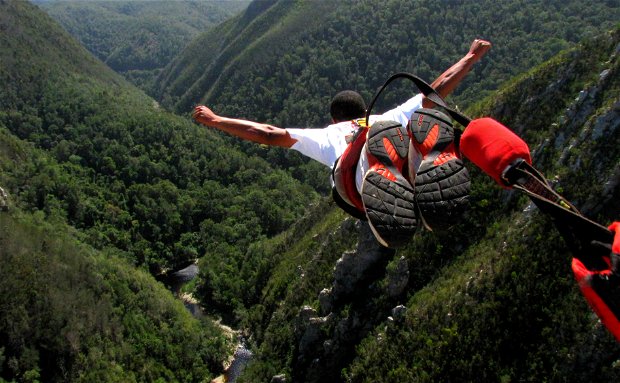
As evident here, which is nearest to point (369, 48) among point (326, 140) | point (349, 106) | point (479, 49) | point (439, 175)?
point (479, 49)

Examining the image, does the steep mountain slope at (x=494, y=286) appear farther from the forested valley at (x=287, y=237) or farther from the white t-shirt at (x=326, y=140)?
the white t-shirt at (x=326, y=140)

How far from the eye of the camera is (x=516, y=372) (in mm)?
33406

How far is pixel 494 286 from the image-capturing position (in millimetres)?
35125

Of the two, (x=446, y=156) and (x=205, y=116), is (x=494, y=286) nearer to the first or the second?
(x=205, y=116)

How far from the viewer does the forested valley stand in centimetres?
3431

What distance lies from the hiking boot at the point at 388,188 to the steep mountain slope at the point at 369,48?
10815cm

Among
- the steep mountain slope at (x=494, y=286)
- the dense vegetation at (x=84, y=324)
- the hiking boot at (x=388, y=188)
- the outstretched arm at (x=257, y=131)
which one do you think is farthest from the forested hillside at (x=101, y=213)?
the hiking boot at (x=388, y=188)

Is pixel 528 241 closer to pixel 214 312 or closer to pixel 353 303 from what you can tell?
pixel 353 303

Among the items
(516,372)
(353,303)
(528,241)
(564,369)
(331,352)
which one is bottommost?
(331,352)

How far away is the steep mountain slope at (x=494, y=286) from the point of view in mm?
32500

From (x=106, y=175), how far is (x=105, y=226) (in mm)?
17557

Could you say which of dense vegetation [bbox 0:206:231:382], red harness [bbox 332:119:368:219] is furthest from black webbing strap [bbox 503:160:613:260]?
dense vegetation [bbox 0:206:231:382]

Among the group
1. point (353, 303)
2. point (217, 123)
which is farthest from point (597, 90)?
point (217, 123)

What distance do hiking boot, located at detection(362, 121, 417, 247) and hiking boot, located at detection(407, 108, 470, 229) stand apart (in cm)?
15
